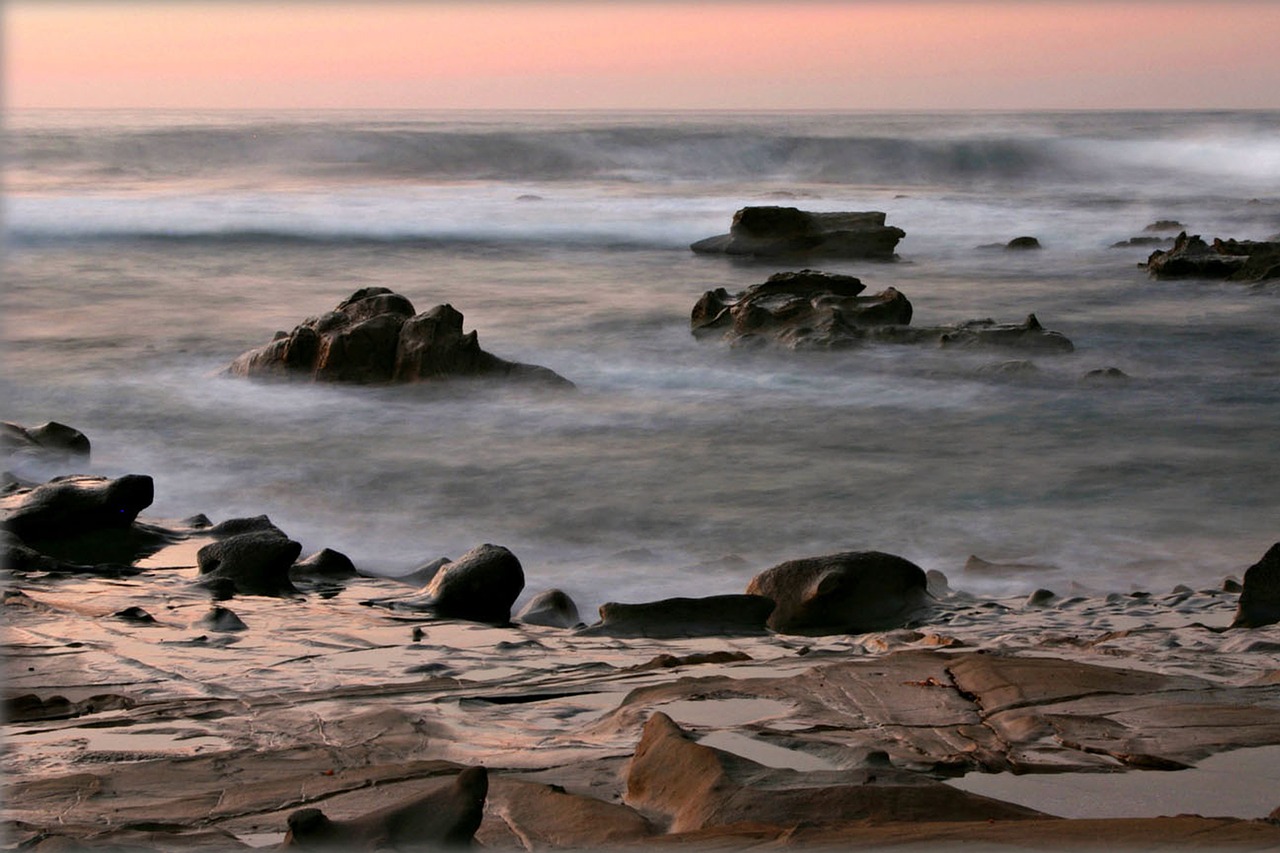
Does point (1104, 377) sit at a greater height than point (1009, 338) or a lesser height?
lesser

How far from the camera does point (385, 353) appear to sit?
9336 mm

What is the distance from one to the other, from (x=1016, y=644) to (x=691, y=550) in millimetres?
1936

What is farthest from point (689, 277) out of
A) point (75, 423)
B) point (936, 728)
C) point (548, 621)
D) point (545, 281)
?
point (936, 728)

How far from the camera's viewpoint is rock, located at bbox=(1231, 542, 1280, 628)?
4.32 m

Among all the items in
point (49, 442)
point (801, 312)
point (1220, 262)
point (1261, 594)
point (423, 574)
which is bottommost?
point (423, 574)

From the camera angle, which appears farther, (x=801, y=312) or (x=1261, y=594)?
(x=801, y=312)

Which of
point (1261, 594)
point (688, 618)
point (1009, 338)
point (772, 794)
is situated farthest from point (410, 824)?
point (1009, 338)

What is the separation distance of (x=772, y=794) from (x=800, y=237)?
15.6 m

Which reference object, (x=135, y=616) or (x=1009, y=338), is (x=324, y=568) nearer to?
(x=135, y=616)

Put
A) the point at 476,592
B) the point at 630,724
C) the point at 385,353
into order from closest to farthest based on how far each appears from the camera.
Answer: the point at 630,724 < the point at 476,592 < the point at 385,353

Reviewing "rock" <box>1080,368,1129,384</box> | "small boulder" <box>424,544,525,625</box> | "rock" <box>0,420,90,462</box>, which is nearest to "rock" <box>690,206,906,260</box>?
"rock" <box>1080,368,1129,384</box>

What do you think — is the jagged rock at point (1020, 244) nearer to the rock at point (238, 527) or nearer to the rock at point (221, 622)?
the rock at point (238, 527)

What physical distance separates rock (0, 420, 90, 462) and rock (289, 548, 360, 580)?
2.66 meters

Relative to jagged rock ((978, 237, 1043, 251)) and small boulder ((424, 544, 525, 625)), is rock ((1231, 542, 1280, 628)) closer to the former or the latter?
small boulder ((424, 544, 525, 625))
